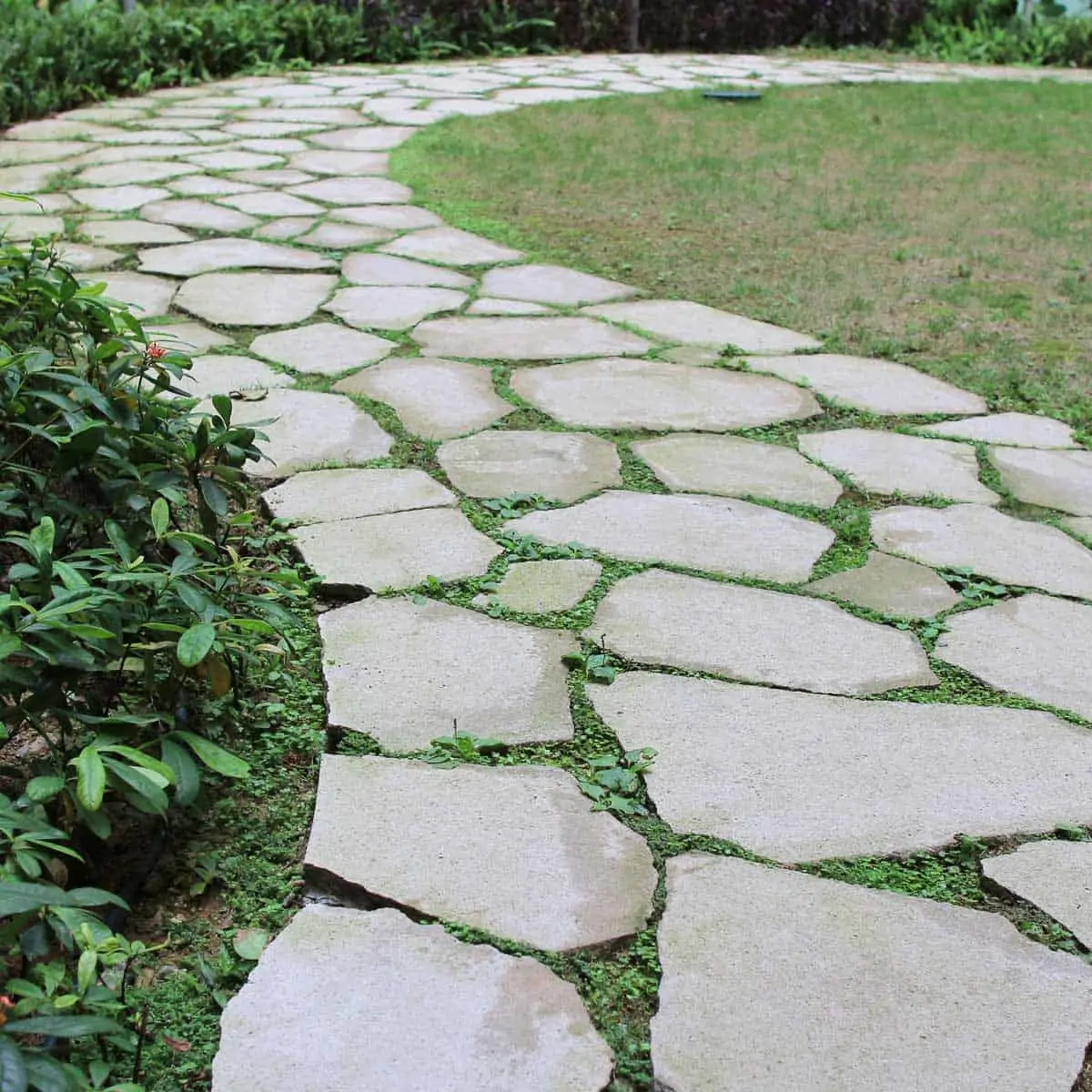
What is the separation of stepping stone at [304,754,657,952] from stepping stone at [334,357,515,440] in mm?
1221

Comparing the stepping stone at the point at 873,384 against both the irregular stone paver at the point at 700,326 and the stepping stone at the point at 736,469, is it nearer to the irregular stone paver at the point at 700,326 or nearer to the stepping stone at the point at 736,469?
the irregular stone paver at the point at 700,326

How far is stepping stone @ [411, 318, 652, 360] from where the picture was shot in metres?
3.24

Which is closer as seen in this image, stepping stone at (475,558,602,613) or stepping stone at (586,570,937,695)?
stepping stone at (586,570,937,695)

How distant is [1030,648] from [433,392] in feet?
4.94

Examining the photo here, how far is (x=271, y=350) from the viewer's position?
317 centimetres

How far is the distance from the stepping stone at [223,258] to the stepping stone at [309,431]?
3.52 feet

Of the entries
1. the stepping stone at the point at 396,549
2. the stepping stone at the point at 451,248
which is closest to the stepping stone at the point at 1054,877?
the stepping stone at the point at 396,549

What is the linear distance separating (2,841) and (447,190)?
4.04 meters

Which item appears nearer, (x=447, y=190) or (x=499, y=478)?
(x=499, y=478)

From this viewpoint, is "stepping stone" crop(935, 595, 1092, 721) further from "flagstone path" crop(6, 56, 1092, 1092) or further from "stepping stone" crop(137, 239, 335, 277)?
"stepping stone" crop(137, 239, 335, 277)

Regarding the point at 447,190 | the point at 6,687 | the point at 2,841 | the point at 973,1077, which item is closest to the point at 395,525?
the point at 6,687

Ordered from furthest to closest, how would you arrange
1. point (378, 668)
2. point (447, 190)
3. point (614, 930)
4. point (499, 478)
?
point (447, 190), point (499, 478), point (378, 668), point (614, 930)

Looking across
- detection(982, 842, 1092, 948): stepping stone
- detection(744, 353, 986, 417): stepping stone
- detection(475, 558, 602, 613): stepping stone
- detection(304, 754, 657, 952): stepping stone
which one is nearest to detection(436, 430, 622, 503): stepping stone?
detection(475, 558, 602, 613): stepping stone

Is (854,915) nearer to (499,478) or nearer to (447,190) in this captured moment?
(499,478)
